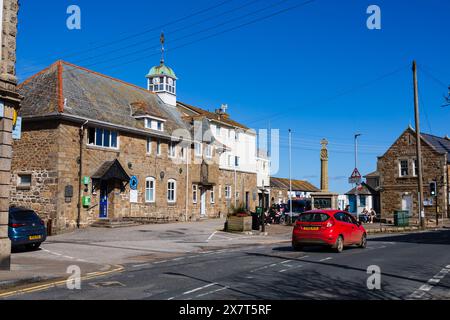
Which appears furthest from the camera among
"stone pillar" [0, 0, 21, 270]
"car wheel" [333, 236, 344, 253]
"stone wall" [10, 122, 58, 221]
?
"stone wall" [10, 122, 58, 221]

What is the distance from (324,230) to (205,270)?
617 centimetres

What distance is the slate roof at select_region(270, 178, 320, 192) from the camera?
236 feet

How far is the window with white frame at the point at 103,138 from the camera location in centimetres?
3050

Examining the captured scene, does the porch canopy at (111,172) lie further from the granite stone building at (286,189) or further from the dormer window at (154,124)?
the granite stone building at (286,189)

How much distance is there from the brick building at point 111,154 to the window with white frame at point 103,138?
6 cm

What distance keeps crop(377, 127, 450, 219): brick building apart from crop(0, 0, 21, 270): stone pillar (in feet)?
135

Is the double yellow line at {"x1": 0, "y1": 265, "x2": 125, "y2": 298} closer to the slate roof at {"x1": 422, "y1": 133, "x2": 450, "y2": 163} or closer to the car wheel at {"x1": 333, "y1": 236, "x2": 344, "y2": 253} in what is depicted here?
the car wheel at {"x1": 333, "y1": 236, "x2": 344, "y2": 253}

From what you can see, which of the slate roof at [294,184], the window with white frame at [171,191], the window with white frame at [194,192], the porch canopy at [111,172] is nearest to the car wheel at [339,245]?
the porch canopy at [111,172]

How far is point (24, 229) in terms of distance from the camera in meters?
17.9

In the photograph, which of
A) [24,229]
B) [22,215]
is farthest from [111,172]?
[24,229]

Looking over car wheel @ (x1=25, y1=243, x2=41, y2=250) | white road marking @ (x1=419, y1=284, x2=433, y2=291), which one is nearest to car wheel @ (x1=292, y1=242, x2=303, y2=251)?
white road marking @ (x1=419, y1=284, x2=433, y2=291)

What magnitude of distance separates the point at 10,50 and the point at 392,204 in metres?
43.2

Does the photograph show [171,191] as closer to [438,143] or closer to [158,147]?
[158,147]
